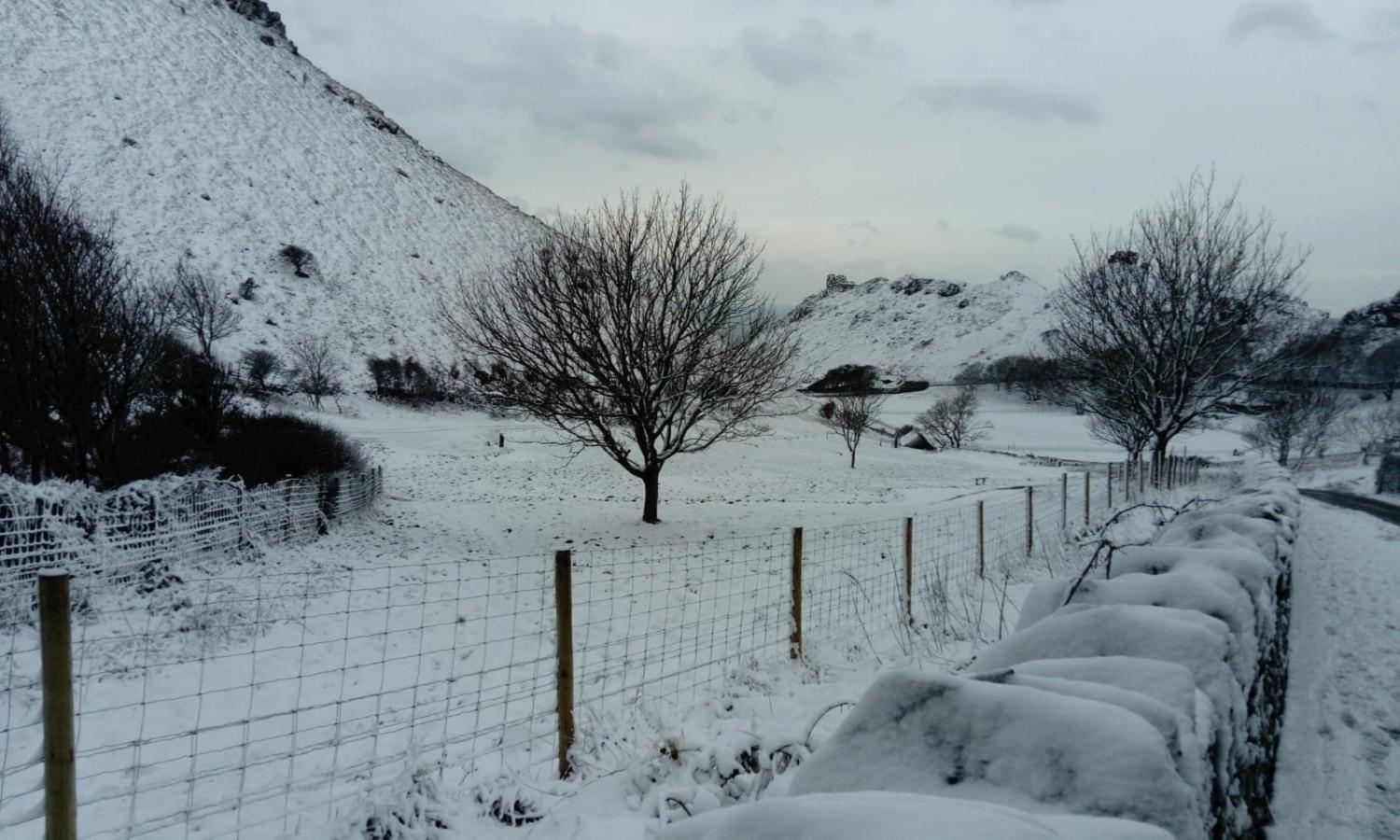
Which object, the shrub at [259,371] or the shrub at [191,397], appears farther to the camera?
the shrub at [259,371]

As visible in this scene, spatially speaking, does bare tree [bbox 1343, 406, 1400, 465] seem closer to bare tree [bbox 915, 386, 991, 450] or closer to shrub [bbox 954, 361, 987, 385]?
bare tree [bbox 915, 386, 991, 450]

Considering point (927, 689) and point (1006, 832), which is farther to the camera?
point (927, 689)

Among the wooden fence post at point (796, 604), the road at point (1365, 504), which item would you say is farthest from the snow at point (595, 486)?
the road at point (1365, 504)

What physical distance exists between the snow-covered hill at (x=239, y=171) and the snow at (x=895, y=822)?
45.1 metres

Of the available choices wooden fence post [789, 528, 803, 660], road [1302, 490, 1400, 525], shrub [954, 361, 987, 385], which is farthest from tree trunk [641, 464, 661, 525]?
shrub [954, 361, 987, 385]

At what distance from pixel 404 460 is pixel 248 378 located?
21.5 meters

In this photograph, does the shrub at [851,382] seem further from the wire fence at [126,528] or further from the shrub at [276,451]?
the wire fence at [126,528]

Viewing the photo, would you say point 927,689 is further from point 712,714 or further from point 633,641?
point 633,641

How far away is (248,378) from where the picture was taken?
4366 cm

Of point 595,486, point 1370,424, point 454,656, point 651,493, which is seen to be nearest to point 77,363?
point 454,656

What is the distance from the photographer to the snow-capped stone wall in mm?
1290

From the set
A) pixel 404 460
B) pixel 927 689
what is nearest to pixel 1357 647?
pixel 927 689

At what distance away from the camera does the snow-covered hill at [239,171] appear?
5384 cm

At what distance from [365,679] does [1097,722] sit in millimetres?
6584
